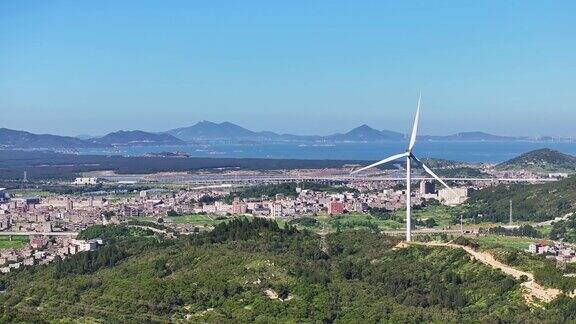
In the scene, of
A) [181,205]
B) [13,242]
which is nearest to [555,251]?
[13,242]

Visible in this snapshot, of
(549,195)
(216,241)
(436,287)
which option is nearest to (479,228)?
(549,195)

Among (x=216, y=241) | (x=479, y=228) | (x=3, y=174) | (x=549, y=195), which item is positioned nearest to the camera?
(x=216, y=241)

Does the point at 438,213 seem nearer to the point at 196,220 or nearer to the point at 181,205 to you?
the point at 196,220

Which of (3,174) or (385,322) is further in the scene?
(3,174)

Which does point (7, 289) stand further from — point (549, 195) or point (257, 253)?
point (549, 195)

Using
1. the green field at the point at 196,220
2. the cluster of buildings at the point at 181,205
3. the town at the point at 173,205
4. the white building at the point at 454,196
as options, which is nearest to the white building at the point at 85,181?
the town at the point at 173,205

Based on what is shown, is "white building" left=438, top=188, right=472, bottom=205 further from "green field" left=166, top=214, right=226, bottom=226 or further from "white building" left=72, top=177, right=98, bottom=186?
"white building" left=72, top=177, right=98, bottom=186

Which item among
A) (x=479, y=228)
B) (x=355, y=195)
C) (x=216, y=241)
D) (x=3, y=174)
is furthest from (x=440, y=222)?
(x=3, y=174)

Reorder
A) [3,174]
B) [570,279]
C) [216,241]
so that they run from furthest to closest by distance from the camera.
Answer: [3,174]
[216,241]
[570,279]
